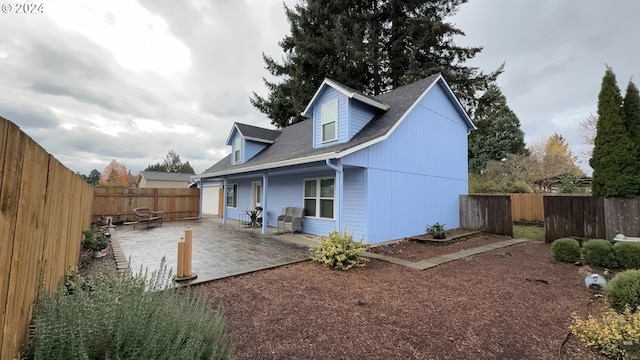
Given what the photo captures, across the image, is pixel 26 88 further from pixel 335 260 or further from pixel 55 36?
pixel 335 260

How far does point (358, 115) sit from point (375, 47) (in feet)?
39.7

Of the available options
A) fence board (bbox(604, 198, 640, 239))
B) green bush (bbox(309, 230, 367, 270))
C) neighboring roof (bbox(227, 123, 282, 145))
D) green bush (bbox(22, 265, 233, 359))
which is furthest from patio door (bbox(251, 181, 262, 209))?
fence board (bbox(604, 198, 640, 239))

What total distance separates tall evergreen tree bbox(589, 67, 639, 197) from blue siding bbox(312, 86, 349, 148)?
8063mm

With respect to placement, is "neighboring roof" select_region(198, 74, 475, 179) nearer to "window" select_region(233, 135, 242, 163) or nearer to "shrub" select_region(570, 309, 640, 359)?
"window" select_region(233, 135, 242, 163)

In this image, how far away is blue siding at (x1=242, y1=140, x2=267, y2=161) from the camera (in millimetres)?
15133

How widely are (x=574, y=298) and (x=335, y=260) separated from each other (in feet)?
14.0

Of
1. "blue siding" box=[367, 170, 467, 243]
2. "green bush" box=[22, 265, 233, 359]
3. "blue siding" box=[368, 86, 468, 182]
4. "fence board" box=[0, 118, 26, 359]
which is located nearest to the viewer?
"fence board" box=[0, 118, 26, 359]

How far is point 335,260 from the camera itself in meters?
6.22

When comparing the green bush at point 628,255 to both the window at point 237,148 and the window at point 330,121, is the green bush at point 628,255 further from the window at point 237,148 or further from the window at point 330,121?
the window at point 237,148

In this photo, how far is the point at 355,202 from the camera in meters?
9.00

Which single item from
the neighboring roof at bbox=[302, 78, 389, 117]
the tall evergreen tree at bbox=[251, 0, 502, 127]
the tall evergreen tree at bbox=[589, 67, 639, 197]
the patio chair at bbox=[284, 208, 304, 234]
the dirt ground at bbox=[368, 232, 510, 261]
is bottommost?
the dirt ground at bbox=[368, 232, 510, 261]

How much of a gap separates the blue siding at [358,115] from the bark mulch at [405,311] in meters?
5.07

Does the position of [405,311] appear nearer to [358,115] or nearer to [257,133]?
[358,115]

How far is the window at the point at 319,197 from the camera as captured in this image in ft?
32.4
